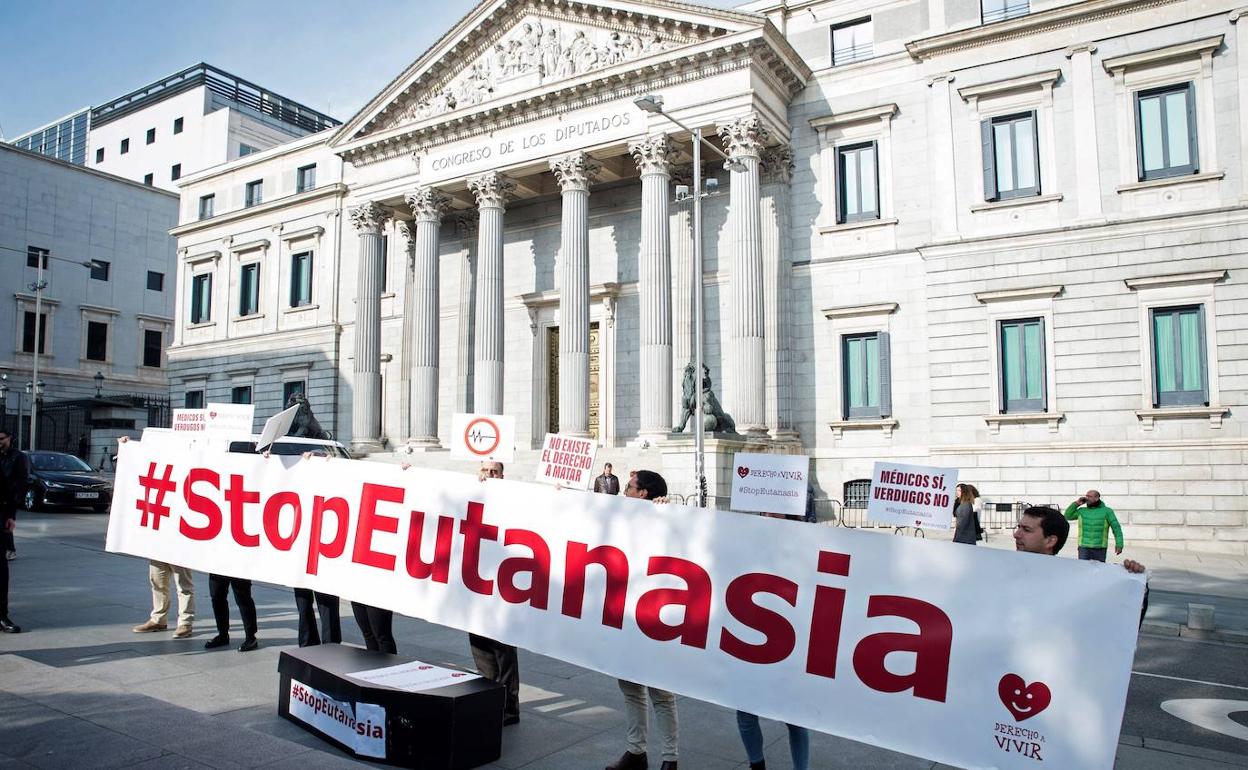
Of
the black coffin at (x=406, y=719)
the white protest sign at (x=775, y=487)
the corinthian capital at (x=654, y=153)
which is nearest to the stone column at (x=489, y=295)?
the corinthian capital at (x=654, y=153)

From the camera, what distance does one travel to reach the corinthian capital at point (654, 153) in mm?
27984

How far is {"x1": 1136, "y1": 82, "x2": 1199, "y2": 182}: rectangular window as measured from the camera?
76.1ft

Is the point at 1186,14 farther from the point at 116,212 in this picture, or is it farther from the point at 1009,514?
the point at 116,212

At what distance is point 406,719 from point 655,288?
22.4 meters

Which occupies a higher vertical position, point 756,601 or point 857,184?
point 857,184

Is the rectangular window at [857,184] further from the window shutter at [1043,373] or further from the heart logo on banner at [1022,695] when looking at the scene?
the heart logo on banner at [1022,695]

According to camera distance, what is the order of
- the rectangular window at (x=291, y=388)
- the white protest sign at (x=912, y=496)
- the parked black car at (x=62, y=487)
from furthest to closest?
the rectangular window at (x=291, y=388)
the parked black car at (x=62, y=487)
the white protest sign at (x=912, y=496)

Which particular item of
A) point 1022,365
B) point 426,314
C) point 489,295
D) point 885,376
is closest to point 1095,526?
point 1022,365

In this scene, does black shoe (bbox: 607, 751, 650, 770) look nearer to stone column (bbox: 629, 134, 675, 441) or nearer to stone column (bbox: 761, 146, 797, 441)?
stone column (bbox: 629, 134, 675, 441)

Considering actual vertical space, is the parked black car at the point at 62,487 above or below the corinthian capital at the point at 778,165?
below

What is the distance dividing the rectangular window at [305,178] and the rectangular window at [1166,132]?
33.7 meters

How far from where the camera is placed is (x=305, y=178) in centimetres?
4269

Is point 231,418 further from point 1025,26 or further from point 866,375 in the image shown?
point 1025,26

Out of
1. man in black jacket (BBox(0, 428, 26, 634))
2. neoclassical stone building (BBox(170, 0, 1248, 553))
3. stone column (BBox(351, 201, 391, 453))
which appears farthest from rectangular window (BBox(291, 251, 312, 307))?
man in black jacket (BBox(0, 428, 26, 634))
